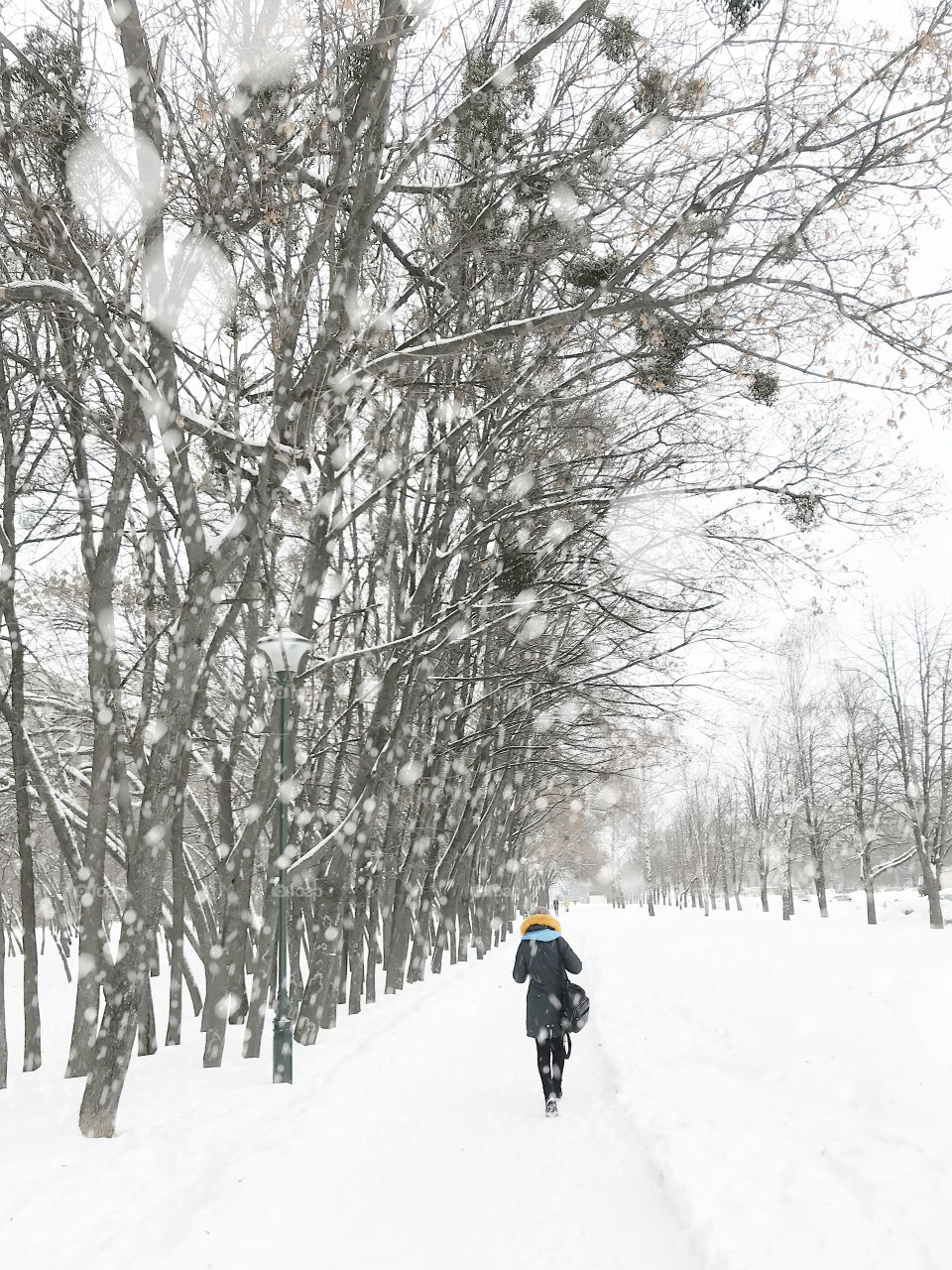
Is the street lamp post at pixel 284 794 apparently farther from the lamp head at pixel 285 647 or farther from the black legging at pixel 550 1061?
the black legging at pixel 550 1061

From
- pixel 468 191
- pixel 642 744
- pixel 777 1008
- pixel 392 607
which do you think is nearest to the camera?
pixel 468 191

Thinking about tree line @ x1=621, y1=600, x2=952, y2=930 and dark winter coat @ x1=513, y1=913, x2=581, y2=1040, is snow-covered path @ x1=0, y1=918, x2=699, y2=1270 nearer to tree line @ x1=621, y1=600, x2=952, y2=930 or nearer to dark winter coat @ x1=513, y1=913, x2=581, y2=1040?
dark winter coat @ x1=513, y1=913, x2=581, y2=1040

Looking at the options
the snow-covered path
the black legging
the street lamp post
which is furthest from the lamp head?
the black legging

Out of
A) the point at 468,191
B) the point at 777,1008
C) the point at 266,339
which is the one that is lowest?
the point at 777,1008

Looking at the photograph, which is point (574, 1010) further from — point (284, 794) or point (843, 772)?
point (843, 772)

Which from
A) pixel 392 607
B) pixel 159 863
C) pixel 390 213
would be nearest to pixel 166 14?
pixel 390 213

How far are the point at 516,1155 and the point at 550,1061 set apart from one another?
1.30 meters

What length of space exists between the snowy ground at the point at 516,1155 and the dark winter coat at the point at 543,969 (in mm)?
702

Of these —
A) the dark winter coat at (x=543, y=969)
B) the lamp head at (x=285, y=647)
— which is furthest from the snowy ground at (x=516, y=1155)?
the lamp head at (x=285, y=647)

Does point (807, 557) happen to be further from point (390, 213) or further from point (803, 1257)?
point (803, 1257)

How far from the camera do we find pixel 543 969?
768 centimetres

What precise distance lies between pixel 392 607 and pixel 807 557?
6899mm

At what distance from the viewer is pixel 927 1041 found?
8.25m

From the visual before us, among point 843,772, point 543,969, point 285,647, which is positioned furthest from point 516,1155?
point 843,772
